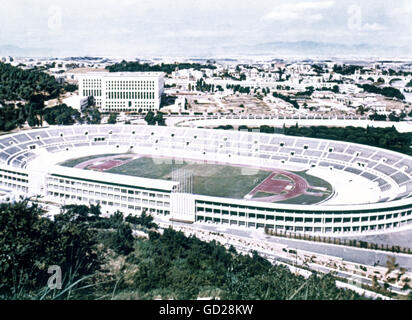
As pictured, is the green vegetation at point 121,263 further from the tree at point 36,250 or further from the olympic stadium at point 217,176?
the olympic stadium at point 217,176

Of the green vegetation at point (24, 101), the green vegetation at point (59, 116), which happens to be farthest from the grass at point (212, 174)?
the green vegetation at point (59, 116)

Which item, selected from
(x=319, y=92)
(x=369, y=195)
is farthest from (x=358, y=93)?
(x=369, y=195)

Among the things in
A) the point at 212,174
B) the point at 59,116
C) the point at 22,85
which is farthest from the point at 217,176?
the point at 22,85

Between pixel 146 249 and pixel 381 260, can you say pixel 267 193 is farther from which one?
pixel 146 249

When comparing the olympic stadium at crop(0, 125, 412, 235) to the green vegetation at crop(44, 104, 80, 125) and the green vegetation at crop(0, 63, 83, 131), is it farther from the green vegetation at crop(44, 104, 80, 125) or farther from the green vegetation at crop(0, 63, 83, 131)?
the green vegetation at crop(44, 104, 80, 125)

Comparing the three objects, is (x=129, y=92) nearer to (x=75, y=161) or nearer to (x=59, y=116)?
(x=59, y=116)
